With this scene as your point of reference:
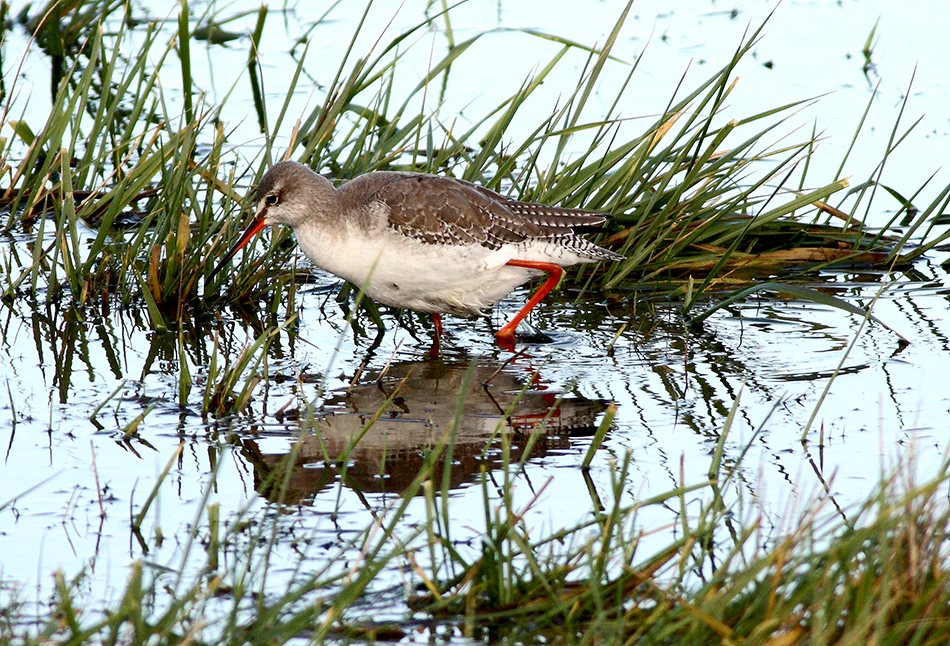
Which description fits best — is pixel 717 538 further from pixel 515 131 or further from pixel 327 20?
pixel 327 20

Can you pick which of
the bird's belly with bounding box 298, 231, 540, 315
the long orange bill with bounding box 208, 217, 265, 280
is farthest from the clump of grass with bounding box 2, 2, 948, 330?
the bird's belly with bounding box 298, 231, 540, 315

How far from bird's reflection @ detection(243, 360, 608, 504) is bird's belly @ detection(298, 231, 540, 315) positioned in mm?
355

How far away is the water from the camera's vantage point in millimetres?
4441

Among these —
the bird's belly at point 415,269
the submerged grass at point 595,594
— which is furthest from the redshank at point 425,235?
the submerged grass at point 595,594

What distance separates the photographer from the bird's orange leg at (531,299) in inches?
261

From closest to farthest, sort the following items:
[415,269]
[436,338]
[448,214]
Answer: [415,269], [448,214], [436,338]

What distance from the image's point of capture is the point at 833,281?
739cm

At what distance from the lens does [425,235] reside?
6.33 metres

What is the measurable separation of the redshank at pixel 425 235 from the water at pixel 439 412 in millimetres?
361

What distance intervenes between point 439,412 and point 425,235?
1.10 meters

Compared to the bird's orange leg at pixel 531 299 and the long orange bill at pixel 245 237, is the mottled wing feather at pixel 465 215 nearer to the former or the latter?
the bird's orange leg at pixel 531 299

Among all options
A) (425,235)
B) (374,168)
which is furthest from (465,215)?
(374,168)

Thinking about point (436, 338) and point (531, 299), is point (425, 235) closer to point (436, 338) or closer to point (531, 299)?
point (436, 338)

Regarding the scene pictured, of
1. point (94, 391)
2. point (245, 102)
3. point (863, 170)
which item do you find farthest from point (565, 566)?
point (245, 102)
